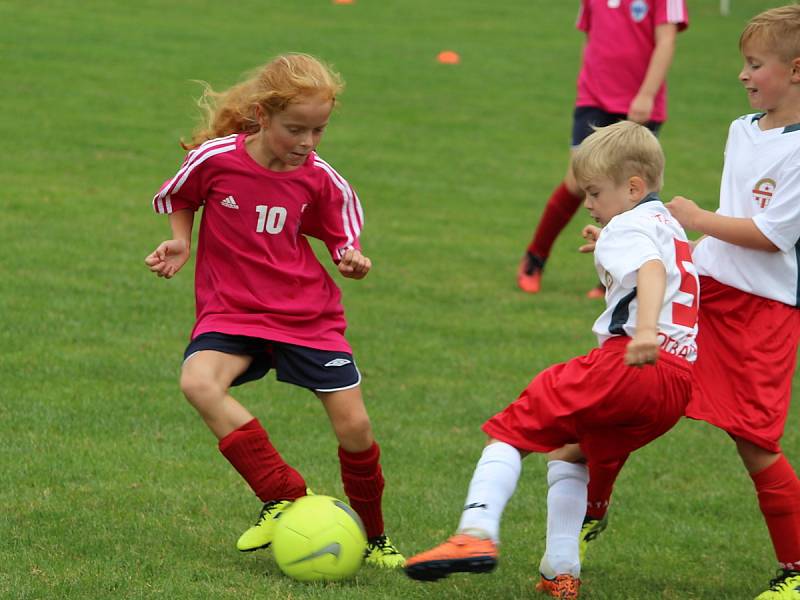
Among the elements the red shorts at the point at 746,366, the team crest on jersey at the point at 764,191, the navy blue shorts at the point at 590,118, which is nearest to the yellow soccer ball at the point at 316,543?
the red shorts at the point at 746,366

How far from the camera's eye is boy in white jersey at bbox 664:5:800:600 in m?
4.46

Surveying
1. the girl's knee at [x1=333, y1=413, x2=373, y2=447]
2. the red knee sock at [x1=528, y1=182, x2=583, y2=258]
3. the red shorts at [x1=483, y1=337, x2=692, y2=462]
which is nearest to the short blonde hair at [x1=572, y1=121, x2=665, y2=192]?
the red shorts at [x1=483, y1=337, x2=692, y2=462]

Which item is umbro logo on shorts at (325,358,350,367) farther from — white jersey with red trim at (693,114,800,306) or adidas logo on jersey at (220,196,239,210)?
white jersey with red trim at (693,114,800,306)

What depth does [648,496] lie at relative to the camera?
614 cm

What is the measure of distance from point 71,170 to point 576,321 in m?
5.46

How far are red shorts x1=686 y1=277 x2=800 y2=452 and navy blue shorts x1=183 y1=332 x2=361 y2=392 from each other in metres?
1.23

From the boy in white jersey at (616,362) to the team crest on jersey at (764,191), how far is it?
1.47 ft

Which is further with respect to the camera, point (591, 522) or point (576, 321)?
point (576, 321)

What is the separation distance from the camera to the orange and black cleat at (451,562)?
380cm

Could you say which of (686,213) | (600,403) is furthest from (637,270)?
(686,213)

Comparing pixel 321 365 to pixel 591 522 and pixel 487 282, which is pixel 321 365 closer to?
pixel 591 522

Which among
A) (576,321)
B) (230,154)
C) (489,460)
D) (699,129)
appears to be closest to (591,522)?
(489,460)

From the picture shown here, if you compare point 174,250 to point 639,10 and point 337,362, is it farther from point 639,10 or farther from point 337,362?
point 639,10

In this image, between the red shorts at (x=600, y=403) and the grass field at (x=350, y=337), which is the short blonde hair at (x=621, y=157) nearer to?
the red shorts at (x=600, y=403)
